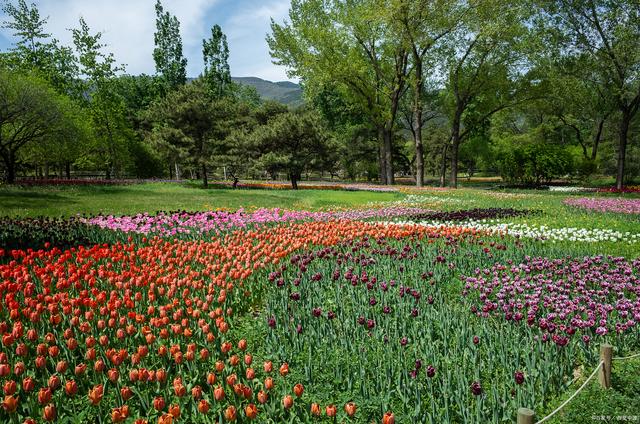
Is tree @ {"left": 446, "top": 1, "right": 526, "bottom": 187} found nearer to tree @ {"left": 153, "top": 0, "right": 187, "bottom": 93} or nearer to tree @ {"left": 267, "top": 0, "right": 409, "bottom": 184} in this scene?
tree @ {"left": 267, "top": 0, "right": 409, "bottom": 184}

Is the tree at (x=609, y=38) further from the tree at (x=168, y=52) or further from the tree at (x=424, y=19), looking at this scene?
the tree at (x=168, y=52)

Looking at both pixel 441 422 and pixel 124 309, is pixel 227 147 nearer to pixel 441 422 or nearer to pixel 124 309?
pixel 124 309

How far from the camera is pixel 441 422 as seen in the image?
3154 mm

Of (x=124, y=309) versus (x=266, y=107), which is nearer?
(x=124, y=309)

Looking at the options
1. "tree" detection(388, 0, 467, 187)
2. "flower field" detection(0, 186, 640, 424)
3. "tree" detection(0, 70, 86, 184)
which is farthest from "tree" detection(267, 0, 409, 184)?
"flower field" detection(0, 186, 640, 424)

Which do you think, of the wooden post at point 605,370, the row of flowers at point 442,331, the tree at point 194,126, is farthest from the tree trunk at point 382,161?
the wooden post at point 605,370

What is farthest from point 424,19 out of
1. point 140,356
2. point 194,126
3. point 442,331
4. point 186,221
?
point 140,356

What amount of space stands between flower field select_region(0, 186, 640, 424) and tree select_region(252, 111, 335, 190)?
77.9ft

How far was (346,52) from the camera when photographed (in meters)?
36.1

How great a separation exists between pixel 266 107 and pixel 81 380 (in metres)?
44.1

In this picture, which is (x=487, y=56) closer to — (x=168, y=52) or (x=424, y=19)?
(x=424, y=19)

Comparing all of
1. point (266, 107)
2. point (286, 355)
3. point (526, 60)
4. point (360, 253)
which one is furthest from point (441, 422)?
point (266, 107)

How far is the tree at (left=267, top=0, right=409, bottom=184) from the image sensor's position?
110ft

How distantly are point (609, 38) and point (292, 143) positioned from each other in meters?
24.2
